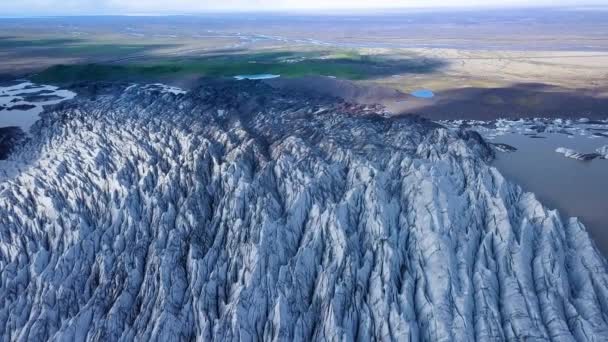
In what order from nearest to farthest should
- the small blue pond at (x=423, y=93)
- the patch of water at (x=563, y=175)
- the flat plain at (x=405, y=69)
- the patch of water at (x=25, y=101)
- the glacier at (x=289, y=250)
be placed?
the glacier at (x=289, y=250) < the patch of water at (x=563, y=175) < the patch of water at (x=25, y=101) < the flat plain at (x=405, y=69) < the small blue pond at (x=423, y=93)

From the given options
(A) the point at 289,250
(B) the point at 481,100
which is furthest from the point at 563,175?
(B) the point at 481,100

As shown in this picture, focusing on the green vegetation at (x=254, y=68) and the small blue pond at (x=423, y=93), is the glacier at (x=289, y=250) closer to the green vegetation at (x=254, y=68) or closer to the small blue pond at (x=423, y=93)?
the small blue pond at (x=423, y=93)

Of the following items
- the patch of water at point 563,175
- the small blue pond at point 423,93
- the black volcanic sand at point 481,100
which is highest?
the black volcanic sand at point 481,100

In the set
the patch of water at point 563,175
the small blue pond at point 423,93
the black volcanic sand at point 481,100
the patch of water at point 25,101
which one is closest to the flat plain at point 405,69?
the black volcanic sand at point 481,100

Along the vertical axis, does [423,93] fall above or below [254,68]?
below

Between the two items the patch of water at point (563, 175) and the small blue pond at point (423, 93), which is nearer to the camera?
the patch of water at point (563, 175)

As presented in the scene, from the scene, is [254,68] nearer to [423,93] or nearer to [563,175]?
[423,93]

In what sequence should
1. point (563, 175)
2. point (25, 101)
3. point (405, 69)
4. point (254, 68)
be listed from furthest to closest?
point (405, 69) → point (254, 68) → point (25, 101) → point (563, 175)

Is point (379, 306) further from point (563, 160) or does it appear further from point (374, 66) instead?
point (374, 66)
